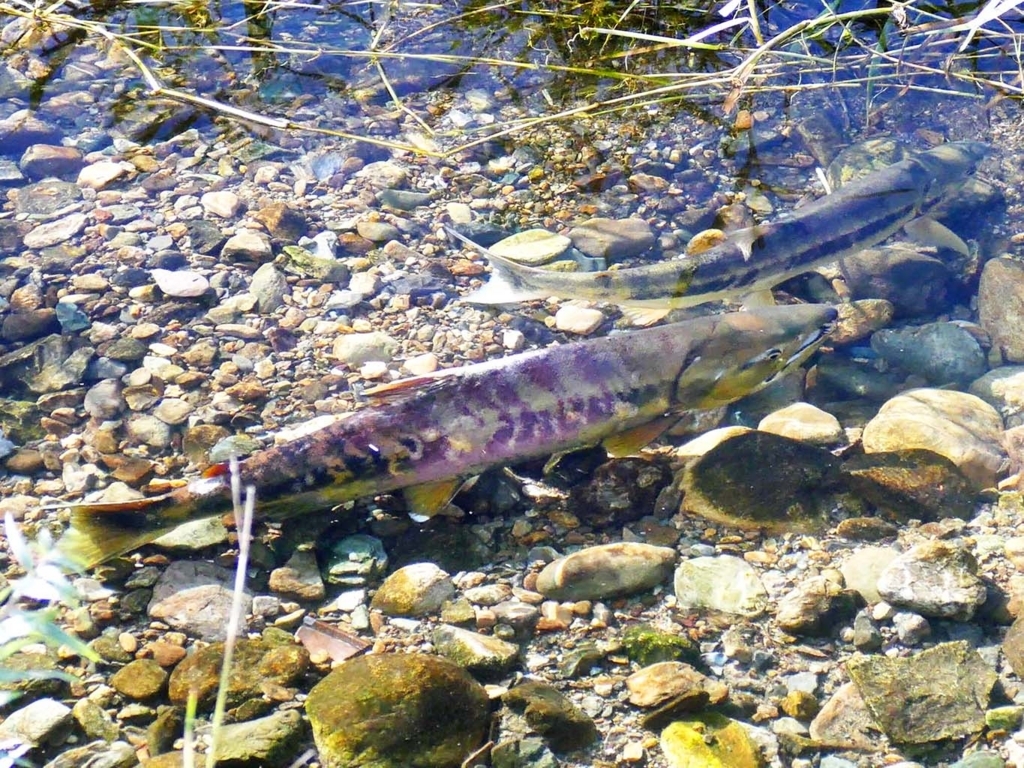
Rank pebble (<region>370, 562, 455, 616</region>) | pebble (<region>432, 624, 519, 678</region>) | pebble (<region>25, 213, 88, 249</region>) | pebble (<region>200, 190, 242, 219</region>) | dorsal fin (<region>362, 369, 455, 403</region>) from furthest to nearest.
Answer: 1. pebble (<region>200, 190, 242, 219</region>)
2. pebble (<region>25, 213, 88, 249</region>)
3. dorsal fin (<region>362, 369, 455, 403</region>)
4. pebble (<region>370, 562, 455, 616</region>)
5. pebble (<region>432, 624, 519, 678</region>)

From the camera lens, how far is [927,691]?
2.97m

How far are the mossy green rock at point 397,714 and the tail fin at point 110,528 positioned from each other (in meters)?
1.08

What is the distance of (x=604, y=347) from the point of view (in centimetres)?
413

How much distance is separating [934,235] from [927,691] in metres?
3.79

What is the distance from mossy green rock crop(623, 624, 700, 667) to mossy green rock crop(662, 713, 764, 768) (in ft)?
0.88

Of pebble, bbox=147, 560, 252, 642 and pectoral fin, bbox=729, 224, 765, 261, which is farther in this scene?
pectoral fin, bbox=729, 224, 765, 261

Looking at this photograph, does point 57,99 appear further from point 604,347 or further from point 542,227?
point 604,347

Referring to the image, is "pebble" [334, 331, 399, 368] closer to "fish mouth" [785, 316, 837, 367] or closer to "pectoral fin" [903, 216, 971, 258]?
"fish mouth" [785, 316, 837, 367]

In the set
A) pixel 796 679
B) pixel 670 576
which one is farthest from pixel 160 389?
pixel 796 679

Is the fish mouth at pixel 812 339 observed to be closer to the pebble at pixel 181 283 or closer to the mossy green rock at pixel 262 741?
the mossy green rock at pixel 262 741

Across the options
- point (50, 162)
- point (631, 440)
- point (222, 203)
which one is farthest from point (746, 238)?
point (50, 162)

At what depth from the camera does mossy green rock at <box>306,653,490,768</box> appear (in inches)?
109

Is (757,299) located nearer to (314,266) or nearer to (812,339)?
(812,339)

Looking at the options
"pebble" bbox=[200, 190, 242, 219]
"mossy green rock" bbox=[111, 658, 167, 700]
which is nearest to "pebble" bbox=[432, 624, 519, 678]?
"mossy green rock" bbox=[111, 658, 167, 700]
